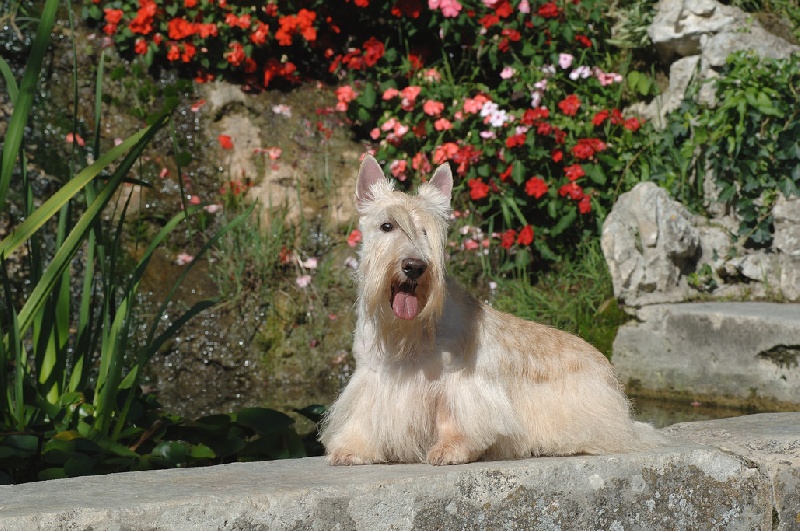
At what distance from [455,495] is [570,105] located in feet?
18.6

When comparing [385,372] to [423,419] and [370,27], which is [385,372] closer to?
[423,419]

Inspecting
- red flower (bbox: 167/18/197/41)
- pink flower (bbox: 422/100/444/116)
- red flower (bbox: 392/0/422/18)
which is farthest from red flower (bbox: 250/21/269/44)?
pink flower (bbox: 422/100/444/116)

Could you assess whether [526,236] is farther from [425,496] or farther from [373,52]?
[425,496]

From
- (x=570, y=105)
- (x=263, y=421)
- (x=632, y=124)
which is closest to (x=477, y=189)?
(x=570, y=105)

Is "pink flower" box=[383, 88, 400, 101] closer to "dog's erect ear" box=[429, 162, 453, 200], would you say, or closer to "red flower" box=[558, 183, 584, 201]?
"red flower" box=[558, 183, 584, 201]

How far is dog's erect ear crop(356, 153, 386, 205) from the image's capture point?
136 inches

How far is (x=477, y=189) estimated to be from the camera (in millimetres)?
7914

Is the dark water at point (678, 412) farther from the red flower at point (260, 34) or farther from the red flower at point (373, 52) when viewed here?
the red flower at point (260, 34)

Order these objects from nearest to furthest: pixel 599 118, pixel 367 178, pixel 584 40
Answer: pixel 367 178 < pixel 599 118 < pixel 584 40

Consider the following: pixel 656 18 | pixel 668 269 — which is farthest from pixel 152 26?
pixel 668 269

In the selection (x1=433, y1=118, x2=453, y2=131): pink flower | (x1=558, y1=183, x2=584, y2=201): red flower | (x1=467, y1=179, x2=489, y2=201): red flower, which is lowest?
(x1=558, y1=183, x2=584, y2=201): red flower

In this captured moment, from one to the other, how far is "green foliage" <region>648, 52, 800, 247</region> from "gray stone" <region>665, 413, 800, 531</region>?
3.61 metres

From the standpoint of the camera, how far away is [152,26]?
8.76 meters

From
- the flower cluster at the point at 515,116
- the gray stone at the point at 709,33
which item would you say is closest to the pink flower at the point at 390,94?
the flower cluster at the point at 515,116
